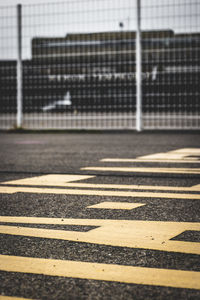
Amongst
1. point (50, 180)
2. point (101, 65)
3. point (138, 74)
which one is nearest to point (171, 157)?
point (50, 180)

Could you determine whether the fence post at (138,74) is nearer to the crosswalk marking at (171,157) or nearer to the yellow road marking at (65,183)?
the crosswalk marking at (171,157)

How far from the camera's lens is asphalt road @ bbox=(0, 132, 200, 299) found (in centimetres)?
197

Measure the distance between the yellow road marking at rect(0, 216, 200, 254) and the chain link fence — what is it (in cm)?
786

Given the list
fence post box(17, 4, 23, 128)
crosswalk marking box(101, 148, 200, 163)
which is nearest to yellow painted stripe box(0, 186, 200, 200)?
crosswalk marking box(101, 148, 200, 163)

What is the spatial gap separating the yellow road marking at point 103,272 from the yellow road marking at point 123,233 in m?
0.31

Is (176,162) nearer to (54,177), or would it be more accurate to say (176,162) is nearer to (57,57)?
(54,177)

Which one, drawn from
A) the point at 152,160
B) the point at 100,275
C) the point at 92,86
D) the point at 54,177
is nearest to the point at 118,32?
the point at 92,86

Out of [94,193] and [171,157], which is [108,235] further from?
[171,157]

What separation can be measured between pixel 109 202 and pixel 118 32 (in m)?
8.02

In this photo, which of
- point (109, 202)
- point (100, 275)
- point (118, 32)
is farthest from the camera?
point (118, 32)

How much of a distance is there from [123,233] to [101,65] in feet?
29.7

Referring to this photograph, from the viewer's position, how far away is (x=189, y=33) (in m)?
10.3

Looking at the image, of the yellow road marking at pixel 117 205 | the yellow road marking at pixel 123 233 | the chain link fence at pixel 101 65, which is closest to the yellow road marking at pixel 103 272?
the yellow road marking at pixel 123 233

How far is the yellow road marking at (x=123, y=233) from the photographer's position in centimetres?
249
